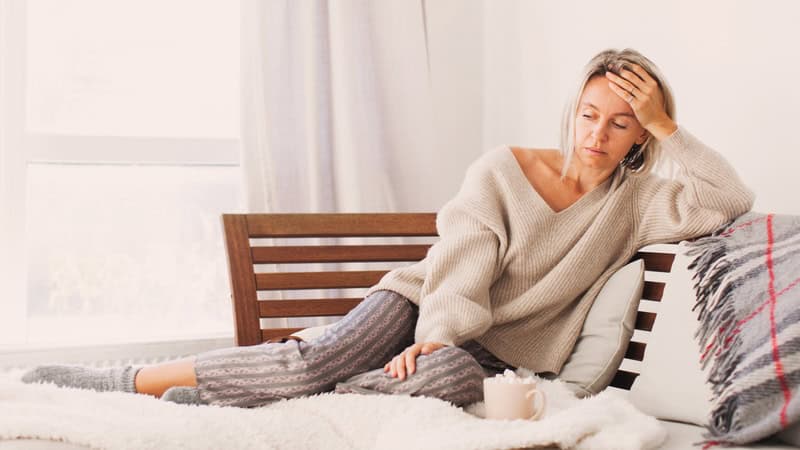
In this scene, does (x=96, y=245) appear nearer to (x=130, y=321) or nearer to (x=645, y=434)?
(x=130, y=321)

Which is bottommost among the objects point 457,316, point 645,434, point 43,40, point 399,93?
point 645,434

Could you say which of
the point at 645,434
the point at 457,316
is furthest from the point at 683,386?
the point at 457,316

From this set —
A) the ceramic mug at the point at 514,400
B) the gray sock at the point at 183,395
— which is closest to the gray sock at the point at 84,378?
the gray sock at the point at 183,395

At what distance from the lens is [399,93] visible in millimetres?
2727

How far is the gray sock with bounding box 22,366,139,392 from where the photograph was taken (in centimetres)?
163

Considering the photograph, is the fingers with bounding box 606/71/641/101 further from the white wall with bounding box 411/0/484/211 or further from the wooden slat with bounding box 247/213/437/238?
the white wall with bounding box 411/0/484/211

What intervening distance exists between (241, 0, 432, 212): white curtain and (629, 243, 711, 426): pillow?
1289mm

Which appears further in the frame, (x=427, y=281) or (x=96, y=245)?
(x=96, y=245)

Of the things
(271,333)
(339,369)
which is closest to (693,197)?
(339,369)

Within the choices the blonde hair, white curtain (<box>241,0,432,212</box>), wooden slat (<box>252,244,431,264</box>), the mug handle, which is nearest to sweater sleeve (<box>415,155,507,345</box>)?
the blonde hair

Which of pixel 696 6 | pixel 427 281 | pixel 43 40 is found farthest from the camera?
pixel 43 40

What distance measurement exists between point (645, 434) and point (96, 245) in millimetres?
1886

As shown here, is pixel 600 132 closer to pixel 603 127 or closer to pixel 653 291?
pixel 603 127

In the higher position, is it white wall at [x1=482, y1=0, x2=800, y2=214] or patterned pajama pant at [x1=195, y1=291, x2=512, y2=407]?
white wall at [x1=482, y1=0, x2=800, y2=214]
